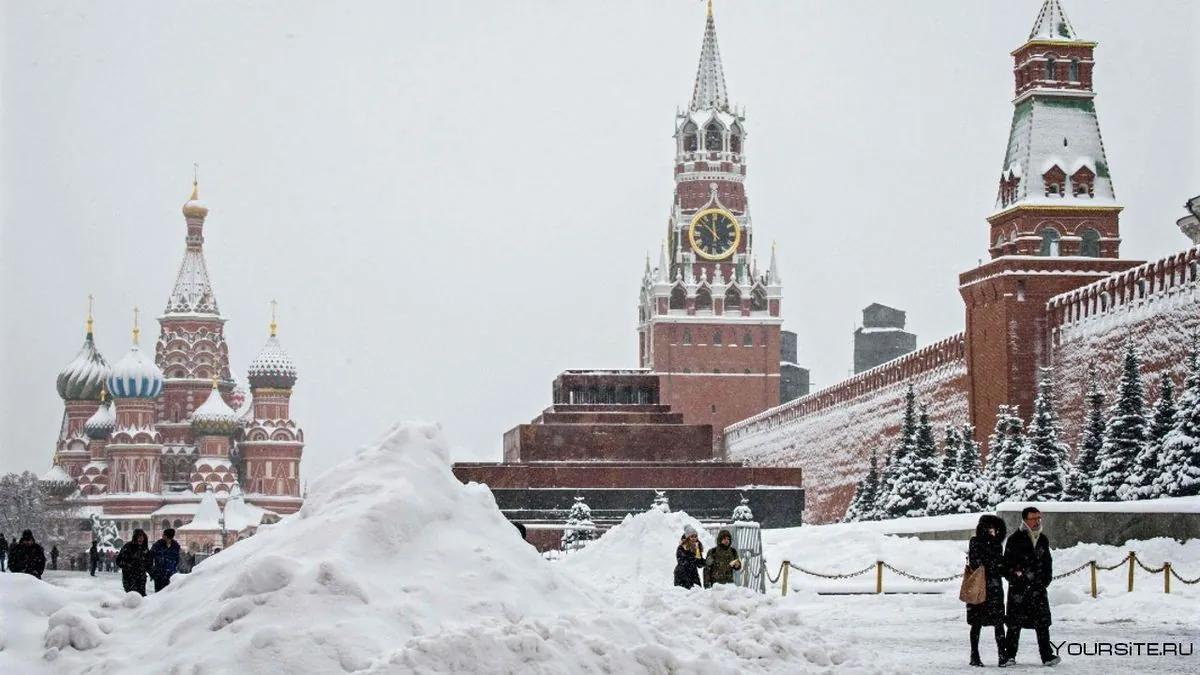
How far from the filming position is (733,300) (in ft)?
268

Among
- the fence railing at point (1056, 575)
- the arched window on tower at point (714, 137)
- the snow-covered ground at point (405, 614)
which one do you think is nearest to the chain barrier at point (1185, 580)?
the fence railing at point (1056, 575)

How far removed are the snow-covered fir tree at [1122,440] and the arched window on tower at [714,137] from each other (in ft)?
184

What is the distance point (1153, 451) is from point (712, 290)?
5607 cm

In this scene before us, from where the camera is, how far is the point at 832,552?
23188 mm

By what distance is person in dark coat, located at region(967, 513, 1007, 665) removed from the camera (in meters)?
10.9

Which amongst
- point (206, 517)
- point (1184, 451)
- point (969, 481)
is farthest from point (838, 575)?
point (206, 517)

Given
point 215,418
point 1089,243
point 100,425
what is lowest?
point 100,425

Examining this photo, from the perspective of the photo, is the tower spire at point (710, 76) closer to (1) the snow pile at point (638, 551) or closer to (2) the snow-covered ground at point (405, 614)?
(1) the snow pile at point (638, 551)

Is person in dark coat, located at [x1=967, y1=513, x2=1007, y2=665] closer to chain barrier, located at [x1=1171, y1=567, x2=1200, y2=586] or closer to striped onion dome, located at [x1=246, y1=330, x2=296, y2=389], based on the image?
chain barrier, located at [x1=1171, y1=567, x2=1200, y2=586]

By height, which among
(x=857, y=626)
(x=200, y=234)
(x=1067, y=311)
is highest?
(x=200, y=234)

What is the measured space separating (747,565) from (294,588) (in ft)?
35.8

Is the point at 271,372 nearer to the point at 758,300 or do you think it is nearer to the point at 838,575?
the point at 758,300

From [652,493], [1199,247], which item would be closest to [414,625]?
[1199,247]

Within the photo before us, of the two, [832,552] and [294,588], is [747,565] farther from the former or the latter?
[294,588]
